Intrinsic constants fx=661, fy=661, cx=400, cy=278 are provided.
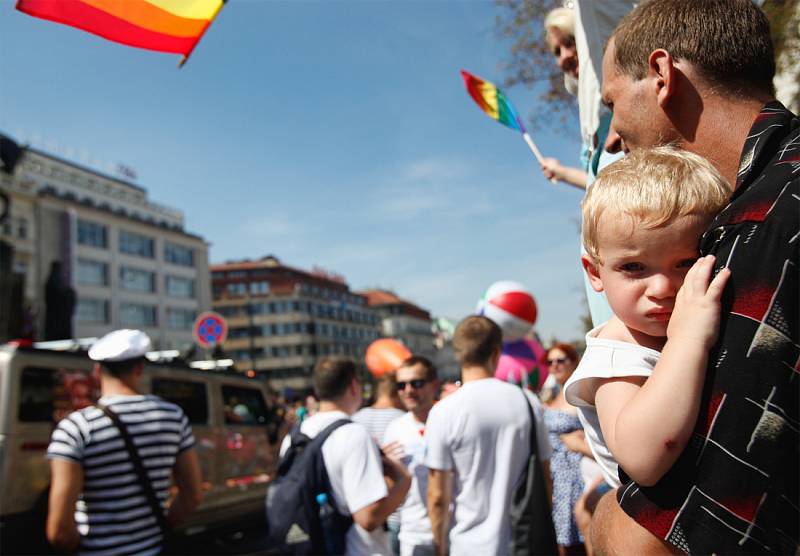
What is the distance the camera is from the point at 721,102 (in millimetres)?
1273

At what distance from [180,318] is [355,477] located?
7009cm

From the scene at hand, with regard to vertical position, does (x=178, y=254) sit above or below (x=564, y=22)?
above

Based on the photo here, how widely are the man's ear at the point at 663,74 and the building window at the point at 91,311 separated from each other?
62.8 meters

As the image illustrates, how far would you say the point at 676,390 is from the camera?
959 millimetres

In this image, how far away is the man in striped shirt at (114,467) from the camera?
3.09m

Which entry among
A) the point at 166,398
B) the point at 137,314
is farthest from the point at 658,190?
the point at 137,314

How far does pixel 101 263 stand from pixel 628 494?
218ft

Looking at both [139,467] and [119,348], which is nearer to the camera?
[139,467]

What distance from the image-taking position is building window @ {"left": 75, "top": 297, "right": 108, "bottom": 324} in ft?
190

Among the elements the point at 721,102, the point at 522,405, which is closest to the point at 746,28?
the point at 721,102

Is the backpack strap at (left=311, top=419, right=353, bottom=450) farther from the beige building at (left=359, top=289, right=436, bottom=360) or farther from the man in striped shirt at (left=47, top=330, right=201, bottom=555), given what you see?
the beige building at (left=359, top=289, right=436, bottom=360)

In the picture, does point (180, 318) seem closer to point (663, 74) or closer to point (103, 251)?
point (103, 251)

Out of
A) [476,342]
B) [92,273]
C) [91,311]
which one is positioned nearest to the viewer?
[476,342]

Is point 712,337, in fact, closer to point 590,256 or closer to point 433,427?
point 590,256
